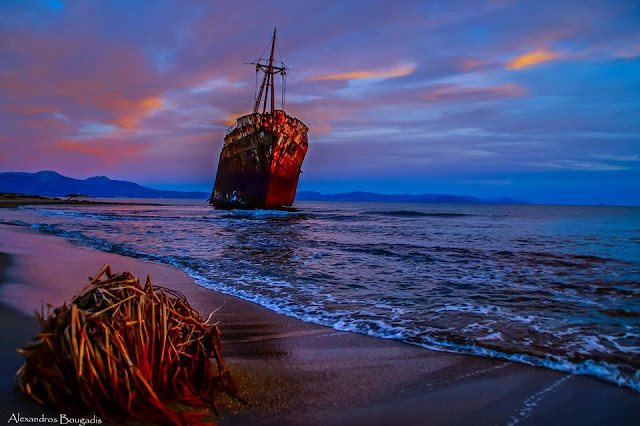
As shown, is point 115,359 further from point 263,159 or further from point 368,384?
point 263,159

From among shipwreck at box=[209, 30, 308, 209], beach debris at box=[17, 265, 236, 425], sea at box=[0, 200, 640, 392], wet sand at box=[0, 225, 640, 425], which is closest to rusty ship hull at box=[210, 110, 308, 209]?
shipwreck at box=[209, 30, 308, 209]

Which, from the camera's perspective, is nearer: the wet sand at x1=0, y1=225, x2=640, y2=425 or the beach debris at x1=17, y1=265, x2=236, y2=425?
the beach debris at x1=17, y1=265, x2=236, y2=425

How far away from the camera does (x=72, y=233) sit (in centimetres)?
1345

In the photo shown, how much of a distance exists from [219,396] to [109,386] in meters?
0.70

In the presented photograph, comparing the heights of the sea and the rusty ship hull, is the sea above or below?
below

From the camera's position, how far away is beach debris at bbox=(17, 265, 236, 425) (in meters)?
1.80

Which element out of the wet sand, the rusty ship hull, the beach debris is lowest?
the wet sand

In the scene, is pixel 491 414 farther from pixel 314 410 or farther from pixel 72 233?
pixel 72 233

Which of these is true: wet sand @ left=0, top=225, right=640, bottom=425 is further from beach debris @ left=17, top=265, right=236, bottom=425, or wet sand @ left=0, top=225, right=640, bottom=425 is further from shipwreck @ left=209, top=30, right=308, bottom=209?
shipwreck @ left=209, top=30, right=308, bottom=209

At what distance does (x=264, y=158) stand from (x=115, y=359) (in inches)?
1119

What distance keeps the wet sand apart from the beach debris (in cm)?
20

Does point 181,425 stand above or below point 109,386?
below

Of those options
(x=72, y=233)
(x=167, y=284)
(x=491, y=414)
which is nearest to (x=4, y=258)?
(x=167, y=284)

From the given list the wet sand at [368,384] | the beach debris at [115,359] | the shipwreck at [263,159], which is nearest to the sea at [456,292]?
the wet sand at [368,384]
